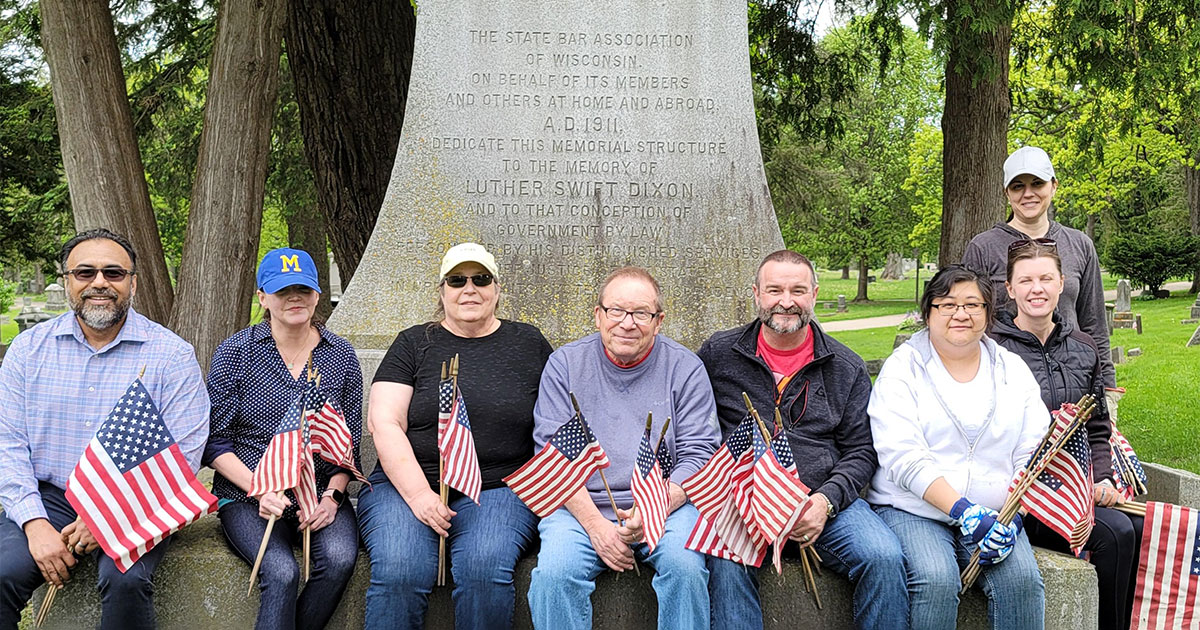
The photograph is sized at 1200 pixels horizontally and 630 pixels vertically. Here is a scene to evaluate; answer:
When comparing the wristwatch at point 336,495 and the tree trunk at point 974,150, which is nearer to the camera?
the wristwatch at point 336,495

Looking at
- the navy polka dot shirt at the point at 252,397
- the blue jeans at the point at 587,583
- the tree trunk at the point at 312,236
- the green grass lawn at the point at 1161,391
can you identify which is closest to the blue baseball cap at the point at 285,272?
the navy polka dot shirt at the point at 252,397

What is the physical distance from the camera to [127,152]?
7.89m

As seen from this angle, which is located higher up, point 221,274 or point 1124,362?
point 221,274

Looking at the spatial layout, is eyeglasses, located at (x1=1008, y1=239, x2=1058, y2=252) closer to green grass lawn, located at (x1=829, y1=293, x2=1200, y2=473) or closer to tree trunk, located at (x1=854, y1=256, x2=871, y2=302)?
green grass lawn, located at (x1=829, y1=293, x2=1200, y2=473)

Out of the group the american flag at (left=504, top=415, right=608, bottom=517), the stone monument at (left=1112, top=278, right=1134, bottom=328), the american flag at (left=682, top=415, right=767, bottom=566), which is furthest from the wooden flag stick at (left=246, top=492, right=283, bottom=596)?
the stone monument at (left=1112, top=278, right=1134, bottom=328)

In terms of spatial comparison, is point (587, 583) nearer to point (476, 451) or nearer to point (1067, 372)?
point (476, 451)

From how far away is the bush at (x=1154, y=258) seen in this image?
30.8 meters

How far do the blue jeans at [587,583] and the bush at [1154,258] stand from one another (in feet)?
102

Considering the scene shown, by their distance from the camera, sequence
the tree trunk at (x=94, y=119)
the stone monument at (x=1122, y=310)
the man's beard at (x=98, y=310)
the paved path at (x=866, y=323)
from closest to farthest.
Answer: the man's beard at (x=98, y=310) → the tree trunk at (x=94, y=119) → the stone monument at (x=1122, y=310) → the paved path at (x=866, y=323)

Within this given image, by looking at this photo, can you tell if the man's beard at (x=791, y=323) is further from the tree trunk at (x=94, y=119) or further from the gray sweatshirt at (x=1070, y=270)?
the tree trunk at (x=94, y=119)

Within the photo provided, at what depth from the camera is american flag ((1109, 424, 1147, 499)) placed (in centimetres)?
441

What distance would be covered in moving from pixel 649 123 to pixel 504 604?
9.22 feet

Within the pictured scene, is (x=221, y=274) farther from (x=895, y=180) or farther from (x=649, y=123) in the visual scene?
(x=895, y=180)

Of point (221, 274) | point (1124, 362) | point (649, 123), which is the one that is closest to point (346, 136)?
point (221, 274)
